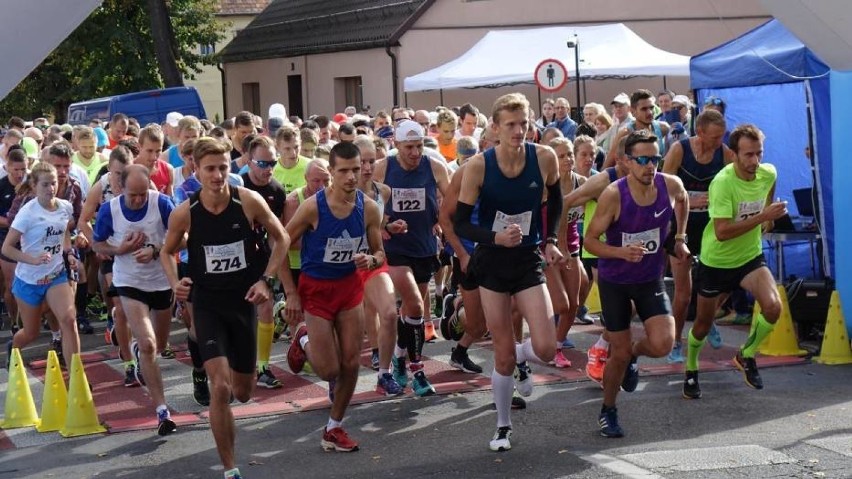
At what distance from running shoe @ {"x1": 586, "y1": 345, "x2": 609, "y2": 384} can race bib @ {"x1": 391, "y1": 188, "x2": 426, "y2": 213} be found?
5.87 feet

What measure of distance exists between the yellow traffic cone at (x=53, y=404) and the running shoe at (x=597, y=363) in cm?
363

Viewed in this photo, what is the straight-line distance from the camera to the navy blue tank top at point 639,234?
8.45 metres

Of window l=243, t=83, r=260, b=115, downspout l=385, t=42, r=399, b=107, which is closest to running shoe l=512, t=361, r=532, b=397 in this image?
downspout l=385, t=42, r=399, b=107

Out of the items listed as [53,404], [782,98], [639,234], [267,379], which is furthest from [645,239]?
[782,98]

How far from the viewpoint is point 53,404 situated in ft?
30.9

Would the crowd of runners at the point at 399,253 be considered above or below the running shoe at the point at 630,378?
above

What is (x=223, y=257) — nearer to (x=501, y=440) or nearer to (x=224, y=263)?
(x=224, y=263)

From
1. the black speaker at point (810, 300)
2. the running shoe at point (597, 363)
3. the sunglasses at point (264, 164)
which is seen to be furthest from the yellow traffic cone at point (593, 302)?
the sunglasses at point (264, 164)

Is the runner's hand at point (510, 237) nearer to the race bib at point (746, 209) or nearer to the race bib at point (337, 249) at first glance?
the race bib at point (337, 249)

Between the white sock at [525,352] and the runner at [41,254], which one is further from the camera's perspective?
the runner at [41,254]

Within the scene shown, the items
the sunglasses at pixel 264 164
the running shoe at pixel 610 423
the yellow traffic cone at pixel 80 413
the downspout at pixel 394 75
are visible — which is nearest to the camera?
the running shoe at pixel 610 423

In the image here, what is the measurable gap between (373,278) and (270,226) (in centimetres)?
184

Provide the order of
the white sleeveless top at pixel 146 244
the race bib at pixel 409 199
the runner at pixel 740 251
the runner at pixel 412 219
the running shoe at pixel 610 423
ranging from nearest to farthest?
the running shoe at pixel 610 423
the white sleeveless top at pixel 146 244
the runner at pixel 740 251
the runner at pixel 412 219
the race bib at pixel 409 199

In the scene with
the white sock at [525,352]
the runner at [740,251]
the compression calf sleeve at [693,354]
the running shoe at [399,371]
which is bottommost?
the running shoe at [399,371]
